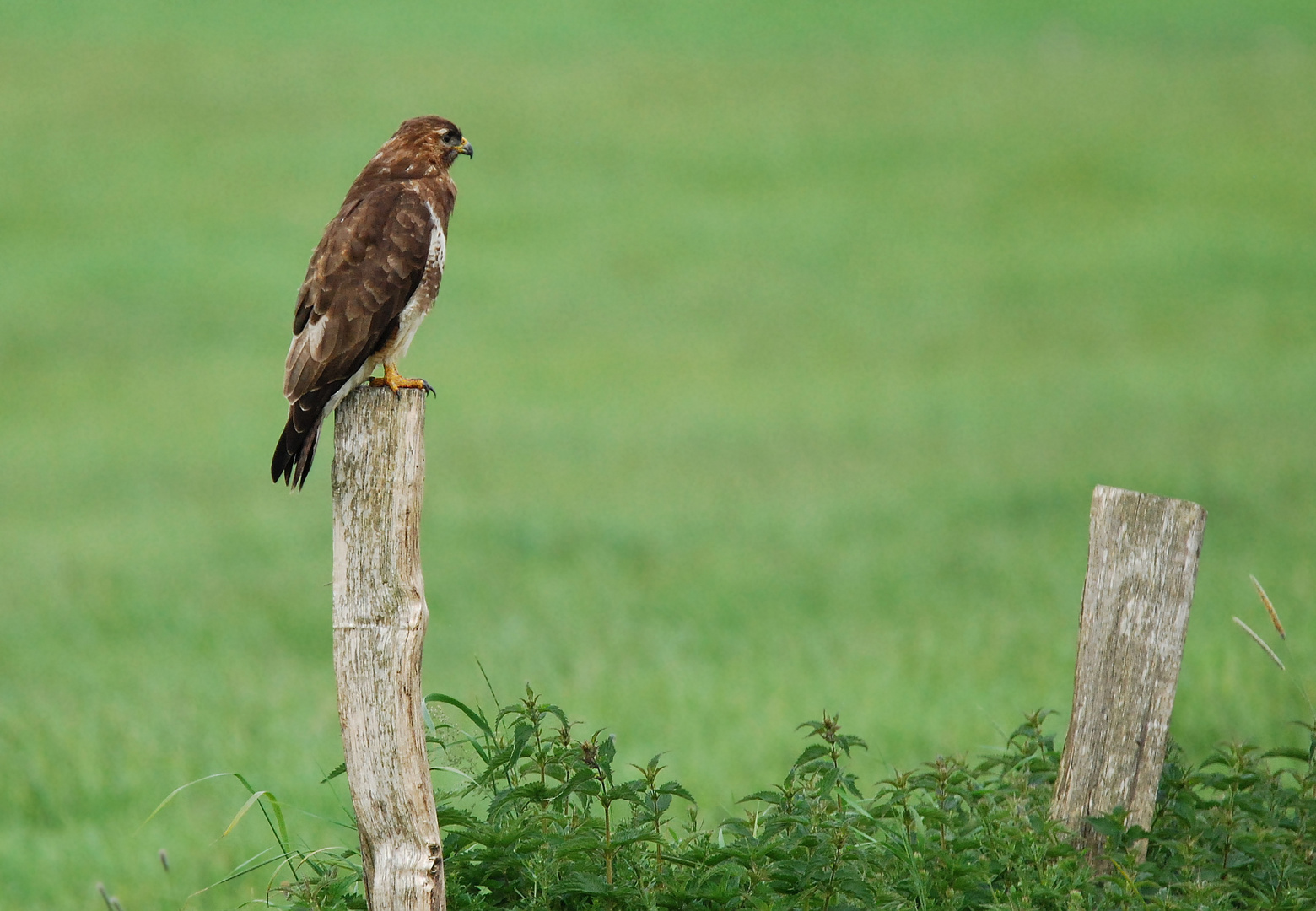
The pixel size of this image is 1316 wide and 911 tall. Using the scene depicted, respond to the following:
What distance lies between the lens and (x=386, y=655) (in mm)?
3434

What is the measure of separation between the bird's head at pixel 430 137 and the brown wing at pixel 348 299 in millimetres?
252

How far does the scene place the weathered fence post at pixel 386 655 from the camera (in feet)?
11.1

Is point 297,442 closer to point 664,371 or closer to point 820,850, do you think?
point 820,850

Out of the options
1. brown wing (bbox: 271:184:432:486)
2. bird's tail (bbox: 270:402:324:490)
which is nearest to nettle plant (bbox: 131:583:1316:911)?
bird's tail (bbox: 270:402:324:490)

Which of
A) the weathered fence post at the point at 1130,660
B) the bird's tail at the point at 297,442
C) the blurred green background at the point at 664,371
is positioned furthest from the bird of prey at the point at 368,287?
the blurred green background at the point at 664,371

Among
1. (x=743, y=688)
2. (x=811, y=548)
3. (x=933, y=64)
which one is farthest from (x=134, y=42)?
(x=743, y=688)

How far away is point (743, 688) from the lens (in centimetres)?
798

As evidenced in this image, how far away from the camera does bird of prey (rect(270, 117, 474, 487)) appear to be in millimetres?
4133

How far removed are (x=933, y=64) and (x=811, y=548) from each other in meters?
19.1

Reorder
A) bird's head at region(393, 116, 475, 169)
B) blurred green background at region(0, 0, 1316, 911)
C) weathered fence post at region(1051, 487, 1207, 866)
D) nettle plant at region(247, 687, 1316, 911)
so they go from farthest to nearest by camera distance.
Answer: blurred green background at region(0, 0, 1316, 911) → bird's head at region(393, 116, 475, 169) → weathered fence post at region(1051, 487, 1207, 866) → nettle plant at region(247, 687, 1316, 911)

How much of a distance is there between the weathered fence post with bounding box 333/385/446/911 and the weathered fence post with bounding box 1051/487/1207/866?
72.6 inches

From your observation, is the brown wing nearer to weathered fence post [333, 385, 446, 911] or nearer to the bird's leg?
the bird's leg

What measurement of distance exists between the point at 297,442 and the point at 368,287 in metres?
0.55

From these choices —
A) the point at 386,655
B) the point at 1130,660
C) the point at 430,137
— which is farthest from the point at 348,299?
the point at 1130,660
